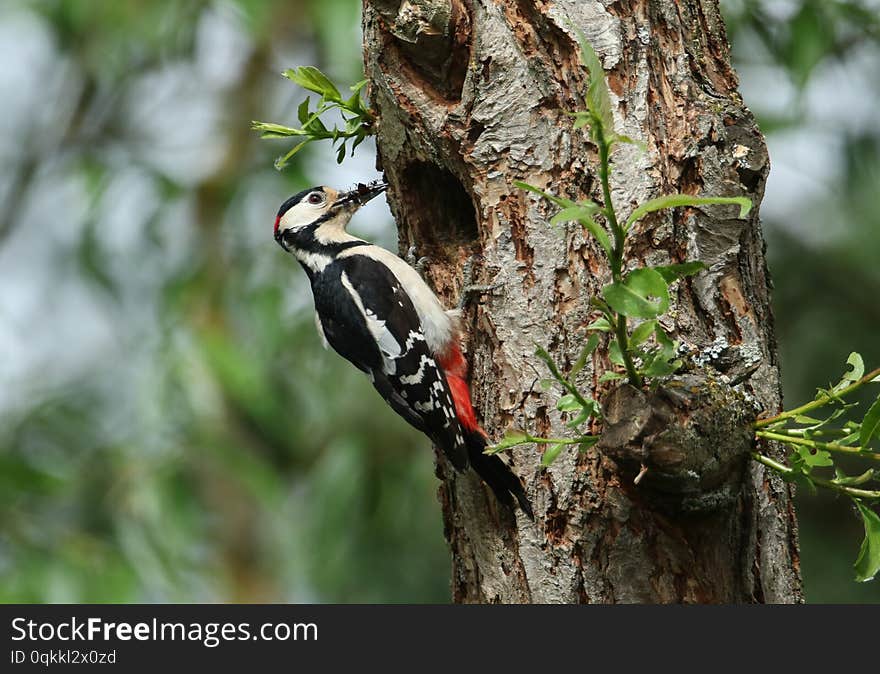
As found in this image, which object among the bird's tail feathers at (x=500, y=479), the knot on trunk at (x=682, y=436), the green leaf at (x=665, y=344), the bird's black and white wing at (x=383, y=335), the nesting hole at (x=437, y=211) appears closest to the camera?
the green leaf at (x=665, y=344)

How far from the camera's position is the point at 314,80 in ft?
9.18

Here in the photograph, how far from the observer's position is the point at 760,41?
505 cm

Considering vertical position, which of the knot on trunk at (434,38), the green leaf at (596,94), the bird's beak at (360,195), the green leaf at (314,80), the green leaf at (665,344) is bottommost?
the green leaf at (665,344)

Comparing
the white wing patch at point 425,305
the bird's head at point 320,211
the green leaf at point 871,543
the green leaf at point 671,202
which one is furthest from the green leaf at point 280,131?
the green leaf at point 871,543

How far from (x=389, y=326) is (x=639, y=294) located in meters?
1.59

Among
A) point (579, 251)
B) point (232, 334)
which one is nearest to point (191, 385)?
point (232, 334)

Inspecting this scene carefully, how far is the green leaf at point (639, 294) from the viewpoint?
177cm

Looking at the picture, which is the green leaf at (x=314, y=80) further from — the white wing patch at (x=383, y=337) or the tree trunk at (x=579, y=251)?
the white wing patch at (x=383, y=337)

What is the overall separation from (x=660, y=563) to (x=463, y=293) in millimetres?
846

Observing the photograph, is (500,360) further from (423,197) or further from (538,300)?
(423,197)

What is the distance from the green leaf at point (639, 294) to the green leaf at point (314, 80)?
127cm

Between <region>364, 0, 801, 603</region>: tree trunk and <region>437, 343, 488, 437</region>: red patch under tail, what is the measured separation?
7 cm

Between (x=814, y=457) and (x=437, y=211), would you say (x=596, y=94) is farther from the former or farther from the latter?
(x=437, y=211)
